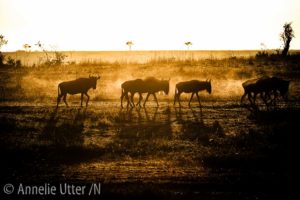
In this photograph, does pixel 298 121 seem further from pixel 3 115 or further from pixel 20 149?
pixel 3 115

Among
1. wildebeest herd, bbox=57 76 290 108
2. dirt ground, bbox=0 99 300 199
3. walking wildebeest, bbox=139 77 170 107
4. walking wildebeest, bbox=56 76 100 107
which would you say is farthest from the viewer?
walking wildebeest, bbox=56 76 100 107

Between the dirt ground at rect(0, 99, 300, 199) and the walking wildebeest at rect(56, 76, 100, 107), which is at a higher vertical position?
the walking wildebeest at rect(56, 76, 100, 107)

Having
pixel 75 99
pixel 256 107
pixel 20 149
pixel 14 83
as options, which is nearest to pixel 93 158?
pixel 20 149

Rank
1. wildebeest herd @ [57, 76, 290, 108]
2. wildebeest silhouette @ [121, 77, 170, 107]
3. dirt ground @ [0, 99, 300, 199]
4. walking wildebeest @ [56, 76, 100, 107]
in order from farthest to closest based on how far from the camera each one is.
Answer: walking wildebeest @ [56, 76, 100, 107]
wildebeest silhouette @ [121, 77, 170, 107]
wildebeest herd @ [57, 76, 290, 108]
dirt ground @ [0, 99, 300, 199]

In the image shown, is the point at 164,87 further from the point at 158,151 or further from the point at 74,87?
the point at 158,151

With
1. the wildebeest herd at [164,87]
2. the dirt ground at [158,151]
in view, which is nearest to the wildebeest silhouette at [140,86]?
the wildebeest herd at [164,87]

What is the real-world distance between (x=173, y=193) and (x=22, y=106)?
15303 mm

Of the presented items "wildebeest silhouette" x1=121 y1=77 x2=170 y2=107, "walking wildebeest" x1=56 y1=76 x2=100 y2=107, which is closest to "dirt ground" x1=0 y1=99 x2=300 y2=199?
"wildebeest silhouette" x1=121 y1=77 x2=170 y2=107

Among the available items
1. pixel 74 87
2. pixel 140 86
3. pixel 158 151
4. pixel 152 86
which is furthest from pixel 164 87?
pixel 158 151

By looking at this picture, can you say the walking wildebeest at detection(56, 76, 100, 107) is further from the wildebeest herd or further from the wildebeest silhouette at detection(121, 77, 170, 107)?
the wildebeest silhouette at detection(121, 77, 170, 107)

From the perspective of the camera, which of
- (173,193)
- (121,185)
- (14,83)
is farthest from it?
(14,83)

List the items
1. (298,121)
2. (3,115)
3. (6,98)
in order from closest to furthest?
(298,121)
(3,115)
(6,98)

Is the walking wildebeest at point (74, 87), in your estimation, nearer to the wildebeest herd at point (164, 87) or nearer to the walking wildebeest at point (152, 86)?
the wildebeest herd at point (164, 87)

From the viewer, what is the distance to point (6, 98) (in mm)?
27141
